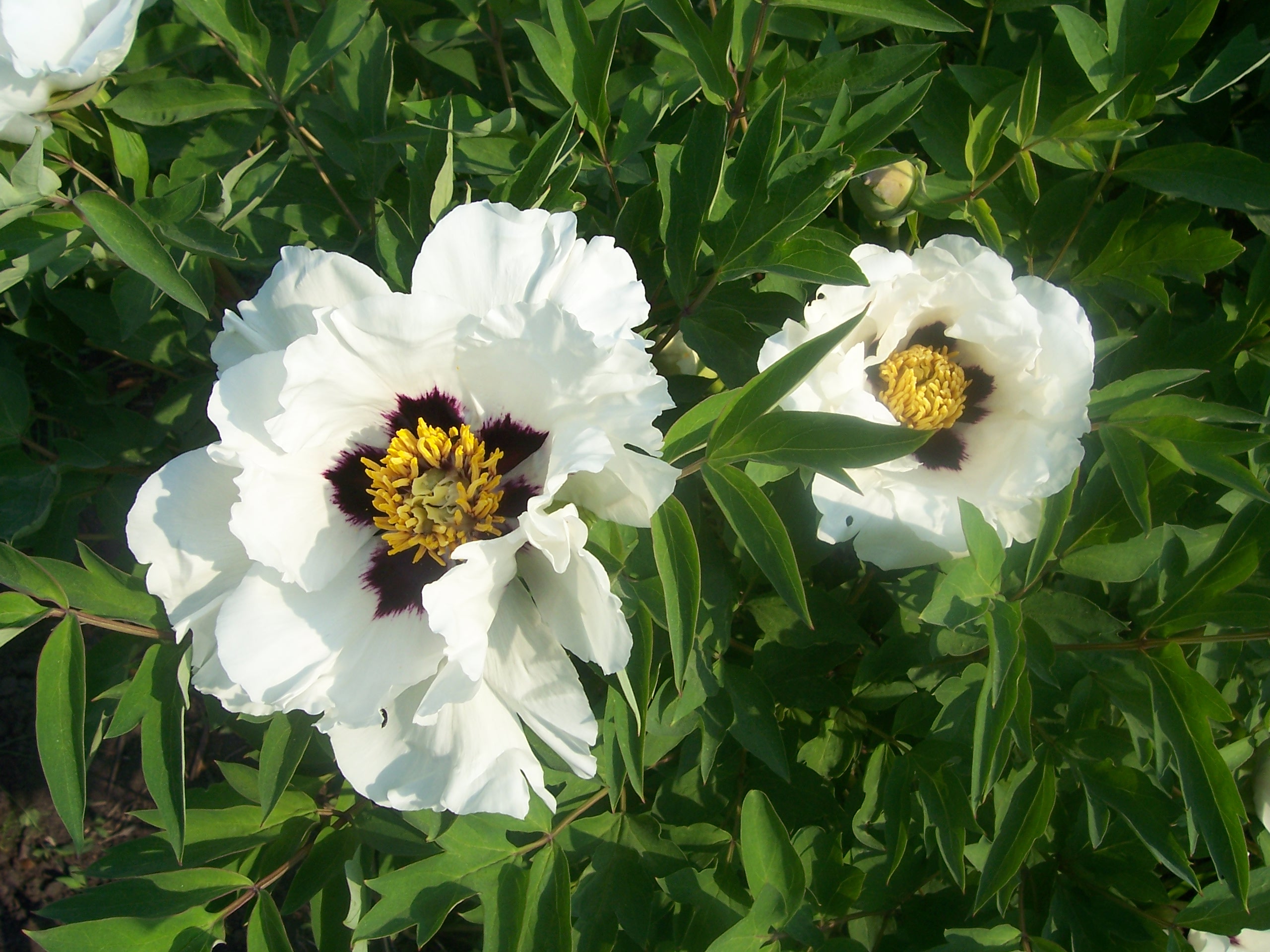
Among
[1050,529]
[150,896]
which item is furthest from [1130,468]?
[150,896]

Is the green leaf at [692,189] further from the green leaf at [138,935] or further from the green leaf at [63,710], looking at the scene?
the green leaf at [138,935]

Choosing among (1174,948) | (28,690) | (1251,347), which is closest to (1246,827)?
(1174,948)

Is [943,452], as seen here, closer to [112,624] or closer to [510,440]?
[510,440]

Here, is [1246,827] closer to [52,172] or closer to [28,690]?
[52,172]

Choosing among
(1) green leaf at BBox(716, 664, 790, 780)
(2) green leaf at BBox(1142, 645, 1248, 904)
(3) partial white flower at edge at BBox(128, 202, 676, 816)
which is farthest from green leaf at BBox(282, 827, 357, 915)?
(2) green leaf at BBox(1142, 645, 1248, 904)

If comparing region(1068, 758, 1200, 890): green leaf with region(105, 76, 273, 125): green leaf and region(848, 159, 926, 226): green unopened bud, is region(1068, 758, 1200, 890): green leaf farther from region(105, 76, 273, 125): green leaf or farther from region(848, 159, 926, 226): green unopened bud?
region(105, 76, 273, 125): green leaf
